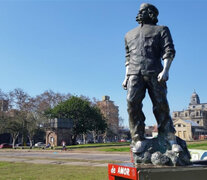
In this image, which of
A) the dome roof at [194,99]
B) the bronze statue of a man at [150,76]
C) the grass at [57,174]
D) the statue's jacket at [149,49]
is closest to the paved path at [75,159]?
the grass at [57,174]

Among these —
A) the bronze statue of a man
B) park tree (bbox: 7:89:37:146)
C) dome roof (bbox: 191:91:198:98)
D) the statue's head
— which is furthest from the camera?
dome roof (bbox: 191:91:198:98)

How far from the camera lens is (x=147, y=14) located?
513 cm

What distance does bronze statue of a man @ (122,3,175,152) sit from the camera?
185 inches

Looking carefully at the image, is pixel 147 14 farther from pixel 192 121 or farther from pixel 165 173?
pixel 192 121

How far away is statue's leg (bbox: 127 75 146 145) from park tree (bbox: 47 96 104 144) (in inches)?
1751

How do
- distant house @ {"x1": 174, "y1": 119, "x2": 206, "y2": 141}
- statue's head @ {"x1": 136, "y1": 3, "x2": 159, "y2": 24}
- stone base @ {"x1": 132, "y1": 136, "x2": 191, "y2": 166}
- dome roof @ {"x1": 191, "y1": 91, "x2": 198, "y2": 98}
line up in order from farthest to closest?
dome roof @ {"x1": 191, "y1": 91, "x2": 198, "y2": 98}
distant house @ {"x1": 174, "y1": 119, "x2": 206, "y2": 141}
statue's head @ {"x1": 136, "y1": 3, "x2": 159, "y2": 24}
stone base @ {"x1": 132, "y1": 136, "x2": 191, "y2": 166}

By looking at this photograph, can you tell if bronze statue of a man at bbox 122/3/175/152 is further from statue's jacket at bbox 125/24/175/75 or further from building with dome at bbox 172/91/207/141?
building with dome at bbox 172/91/207/141

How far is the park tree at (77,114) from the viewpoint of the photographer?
160 feet

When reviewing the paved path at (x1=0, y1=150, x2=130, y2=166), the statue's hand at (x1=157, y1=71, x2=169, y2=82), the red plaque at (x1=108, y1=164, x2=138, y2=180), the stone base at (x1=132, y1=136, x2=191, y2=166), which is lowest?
the paved path at (x1=0, y1=150, x2=130, y2=166)

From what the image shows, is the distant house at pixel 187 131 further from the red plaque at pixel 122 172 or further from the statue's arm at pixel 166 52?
the red plaque at pixel 122 172

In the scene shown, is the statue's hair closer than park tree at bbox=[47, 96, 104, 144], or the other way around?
the statue's hair

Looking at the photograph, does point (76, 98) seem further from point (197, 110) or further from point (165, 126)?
point (197, 110)

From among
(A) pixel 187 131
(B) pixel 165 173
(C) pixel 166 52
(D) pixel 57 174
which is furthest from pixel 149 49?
(A) pixel 187 131

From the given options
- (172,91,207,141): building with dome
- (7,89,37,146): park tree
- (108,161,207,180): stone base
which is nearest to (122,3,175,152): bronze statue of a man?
(108,161,207,180): stone base
